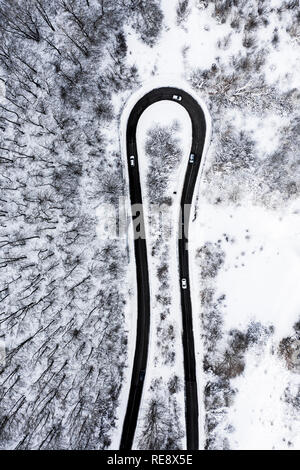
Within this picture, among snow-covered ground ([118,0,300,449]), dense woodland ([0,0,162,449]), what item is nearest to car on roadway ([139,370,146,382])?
snow-covered ground ([118,0,300,449])

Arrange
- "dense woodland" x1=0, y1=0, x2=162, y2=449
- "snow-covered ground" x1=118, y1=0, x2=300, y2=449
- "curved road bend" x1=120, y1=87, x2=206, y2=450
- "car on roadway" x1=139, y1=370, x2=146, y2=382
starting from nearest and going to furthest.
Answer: "dense woodland" x1=0, y1=0, x2=162, y2=449
"snow-covered ground" x1=118, y1=0, x2=300, y2=449
"curved road bend" x1=120, y1=87, x2=206, y2=450
"car on roadway" x1=139, y1=370, x2=146, y2=382

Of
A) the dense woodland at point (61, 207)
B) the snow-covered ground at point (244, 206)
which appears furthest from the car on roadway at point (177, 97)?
the dense woodland at point (61, 207)

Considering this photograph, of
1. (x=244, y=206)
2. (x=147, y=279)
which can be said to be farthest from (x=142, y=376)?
(x=244, y=206)

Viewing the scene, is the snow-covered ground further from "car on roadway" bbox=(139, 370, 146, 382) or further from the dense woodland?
the dense woodland

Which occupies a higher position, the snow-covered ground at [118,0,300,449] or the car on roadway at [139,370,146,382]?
the snow-covered ground at [118,0,300,449]

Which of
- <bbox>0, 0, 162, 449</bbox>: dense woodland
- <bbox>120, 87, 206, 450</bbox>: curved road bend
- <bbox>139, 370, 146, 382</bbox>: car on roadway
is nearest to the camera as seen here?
<bbox>0, 0, 162, 449</bbox>: dense woodland

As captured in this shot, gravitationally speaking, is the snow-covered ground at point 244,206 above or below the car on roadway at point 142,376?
above

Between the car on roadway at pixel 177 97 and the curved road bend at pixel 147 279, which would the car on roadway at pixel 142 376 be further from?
the car on roadway at pixel 177 97

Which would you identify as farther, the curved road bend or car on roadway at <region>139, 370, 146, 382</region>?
car on roadway at <region>139, 370, 146, 382</region>

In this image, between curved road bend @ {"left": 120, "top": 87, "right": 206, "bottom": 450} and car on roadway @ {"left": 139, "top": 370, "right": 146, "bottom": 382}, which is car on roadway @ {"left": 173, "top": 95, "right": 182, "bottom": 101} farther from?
car on roadway @ {"left": 139, "top": 370, "right": 146, "bottom": 382}
